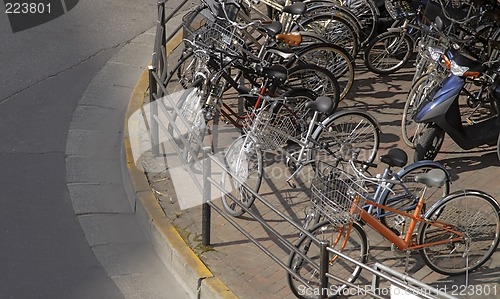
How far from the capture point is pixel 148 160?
361 inches

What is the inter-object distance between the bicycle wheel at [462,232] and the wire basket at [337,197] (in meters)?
0.72

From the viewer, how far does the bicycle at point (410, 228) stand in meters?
6.74

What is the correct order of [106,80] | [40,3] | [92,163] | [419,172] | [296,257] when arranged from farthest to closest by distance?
[40,3]
[106,80]
[92,163]
[419,172]
[296,257]

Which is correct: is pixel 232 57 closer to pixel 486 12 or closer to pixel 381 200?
pixel 381 200

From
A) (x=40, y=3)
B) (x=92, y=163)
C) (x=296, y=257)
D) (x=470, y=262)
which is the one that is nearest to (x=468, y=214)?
(x=470, y=262)

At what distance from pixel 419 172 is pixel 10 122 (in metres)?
4.87

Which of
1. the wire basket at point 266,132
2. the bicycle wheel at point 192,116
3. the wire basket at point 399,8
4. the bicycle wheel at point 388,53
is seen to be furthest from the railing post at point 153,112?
the wire basket at point 399,8

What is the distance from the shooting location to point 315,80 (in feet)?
31.3

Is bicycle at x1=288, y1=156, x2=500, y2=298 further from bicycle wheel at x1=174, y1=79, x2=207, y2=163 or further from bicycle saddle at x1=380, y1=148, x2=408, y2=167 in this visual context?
bicycle wheel at x1=174, y1=79, x2=207, y2=163

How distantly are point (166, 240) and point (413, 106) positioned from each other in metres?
3.03

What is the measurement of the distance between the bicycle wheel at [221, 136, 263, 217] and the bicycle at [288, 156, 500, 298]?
0.93 meters

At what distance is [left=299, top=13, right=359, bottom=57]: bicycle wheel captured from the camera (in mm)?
10281

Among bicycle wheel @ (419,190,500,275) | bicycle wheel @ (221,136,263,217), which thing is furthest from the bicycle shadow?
bicycle wheel @ (221,136,263,217)

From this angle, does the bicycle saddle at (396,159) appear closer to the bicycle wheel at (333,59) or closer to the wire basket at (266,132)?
the wire basket at (266,132)
